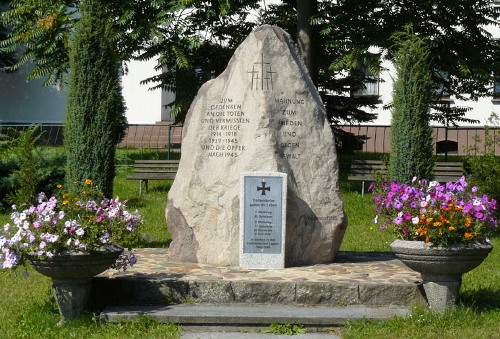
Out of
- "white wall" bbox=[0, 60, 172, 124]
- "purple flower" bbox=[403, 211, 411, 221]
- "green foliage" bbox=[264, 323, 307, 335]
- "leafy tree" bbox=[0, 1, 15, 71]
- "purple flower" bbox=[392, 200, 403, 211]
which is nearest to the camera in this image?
"green foliage" bbox=[264, 323, 307, 335]

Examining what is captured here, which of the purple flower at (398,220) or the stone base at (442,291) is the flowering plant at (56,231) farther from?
the stone base at (442,291)

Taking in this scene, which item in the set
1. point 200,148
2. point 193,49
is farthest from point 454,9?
point 200,148

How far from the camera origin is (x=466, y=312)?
770 cm

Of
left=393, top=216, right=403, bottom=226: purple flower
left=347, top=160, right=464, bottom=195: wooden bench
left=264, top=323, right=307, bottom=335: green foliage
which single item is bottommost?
left=264, top=323, right=307, bottom=335: green foliage

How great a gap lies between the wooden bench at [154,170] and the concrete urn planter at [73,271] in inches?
400

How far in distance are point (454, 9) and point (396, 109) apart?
3626mm

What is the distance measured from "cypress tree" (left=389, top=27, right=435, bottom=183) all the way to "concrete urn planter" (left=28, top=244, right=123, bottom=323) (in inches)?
287

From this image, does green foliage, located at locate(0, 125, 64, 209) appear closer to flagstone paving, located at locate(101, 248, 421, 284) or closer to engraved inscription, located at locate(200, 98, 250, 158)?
engraved inscription, located at locate(200, 98, 250, 158)

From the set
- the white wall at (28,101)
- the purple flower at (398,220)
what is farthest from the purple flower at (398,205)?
the white wall at (28,101)

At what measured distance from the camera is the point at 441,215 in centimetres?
772

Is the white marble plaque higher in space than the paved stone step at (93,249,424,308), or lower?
higher

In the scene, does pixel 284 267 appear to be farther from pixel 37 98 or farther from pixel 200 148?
pixel 37 98

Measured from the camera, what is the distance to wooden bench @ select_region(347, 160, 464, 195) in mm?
17031

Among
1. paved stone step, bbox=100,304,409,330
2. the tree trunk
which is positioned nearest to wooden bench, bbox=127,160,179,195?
the tree trunk
